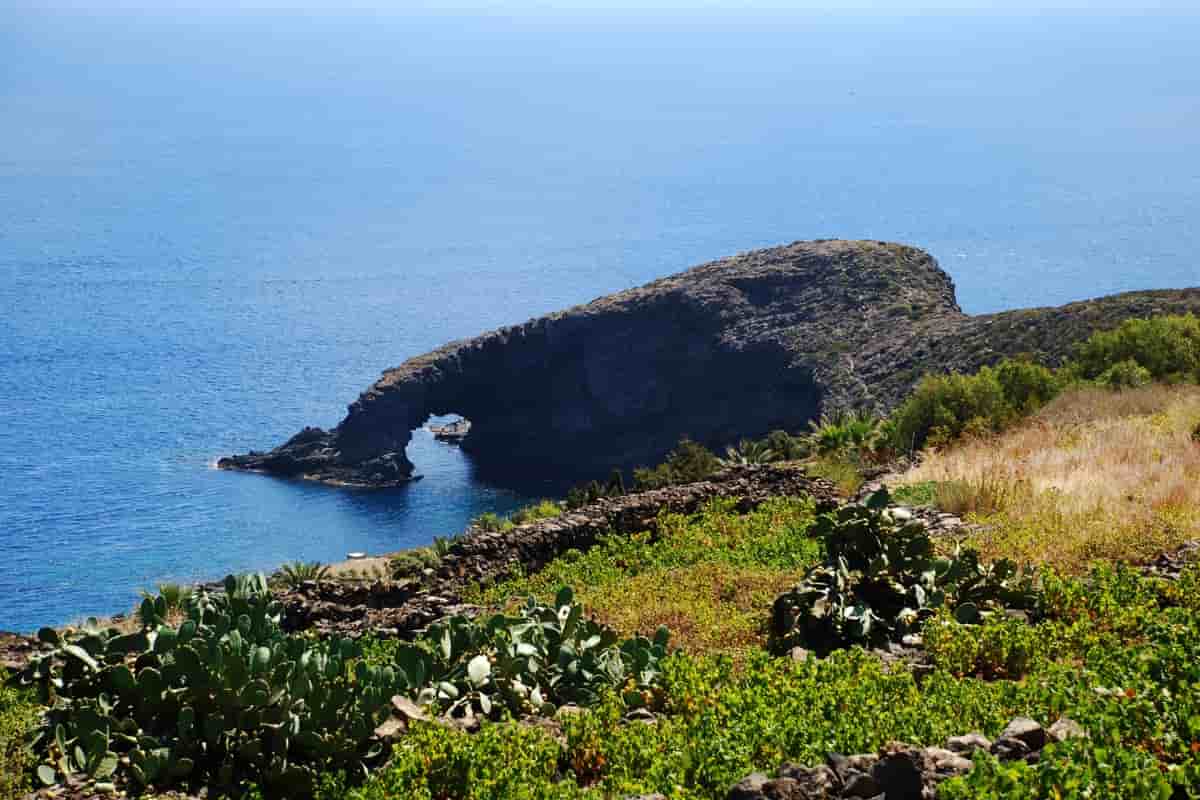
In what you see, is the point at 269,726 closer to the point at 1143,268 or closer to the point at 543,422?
the point at 543,422

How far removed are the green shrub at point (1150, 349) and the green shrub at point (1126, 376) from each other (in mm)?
495

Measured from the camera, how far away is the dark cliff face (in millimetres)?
82250

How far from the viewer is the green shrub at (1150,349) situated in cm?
2572

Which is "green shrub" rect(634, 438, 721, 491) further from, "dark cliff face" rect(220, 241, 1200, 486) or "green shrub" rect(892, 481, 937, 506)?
"dark cliff face" rect(220, 241, 1200, 486)

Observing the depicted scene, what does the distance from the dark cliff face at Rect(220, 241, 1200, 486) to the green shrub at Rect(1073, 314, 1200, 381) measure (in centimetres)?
4453

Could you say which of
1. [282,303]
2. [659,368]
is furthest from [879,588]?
[282,303]

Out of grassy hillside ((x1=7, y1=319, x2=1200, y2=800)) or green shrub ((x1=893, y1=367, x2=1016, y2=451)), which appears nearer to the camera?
grassy hillside ((x1=7, y1=319, x2=1200, y2=800))

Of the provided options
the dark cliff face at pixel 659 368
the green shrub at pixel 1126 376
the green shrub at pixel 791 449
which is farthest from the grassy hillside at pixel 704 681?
the dark cliff face at pixel 659 368

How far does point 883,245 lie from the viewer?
89.0 metres

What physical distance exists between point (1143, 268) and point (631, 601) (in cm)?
14669

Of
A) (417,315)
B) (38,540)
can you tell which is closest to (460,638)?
(38,540)

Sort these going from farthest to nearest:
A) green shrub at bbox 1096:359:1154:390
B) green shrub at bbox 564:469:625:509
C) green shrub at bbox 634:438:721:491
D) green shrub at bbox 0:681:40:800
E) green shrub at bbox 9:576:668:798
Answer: green shrub at bbox 1096:359:1154:390 → green shrub at bbox 634:438:721:491 → green shrub at bbox 564:469:625:509 → green shrub at bbox 9:576:668:798 → green shrub at bbox 0:681:40:800

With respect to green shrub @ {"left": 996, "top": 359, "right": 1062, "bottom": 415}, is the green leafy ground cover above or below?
below

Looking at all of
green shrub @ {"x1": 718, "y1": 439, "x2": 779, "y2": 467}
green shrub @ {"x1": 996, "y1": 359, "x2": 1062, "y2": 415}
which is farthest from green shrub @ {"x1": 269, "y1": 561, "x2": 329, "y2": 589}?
green shrub @ {"x1": 996, "y1": 359, "x2": 1062, "y2": 415}
